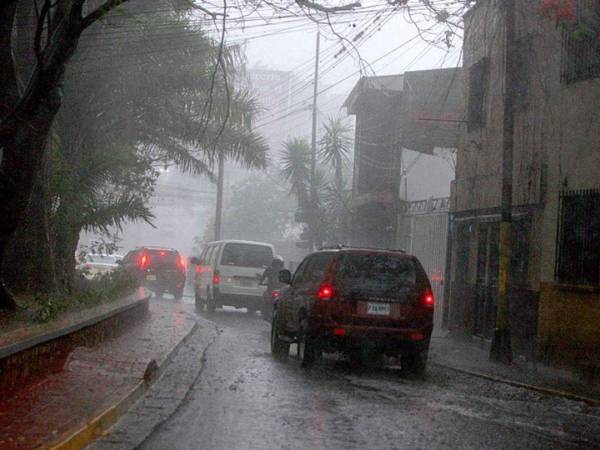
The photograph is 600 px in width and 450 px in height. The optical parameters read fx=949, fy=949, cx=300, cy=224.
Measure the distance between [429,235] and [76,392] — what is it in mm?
18721

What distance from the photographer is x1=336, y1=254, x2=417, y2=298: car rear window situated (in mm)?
12781

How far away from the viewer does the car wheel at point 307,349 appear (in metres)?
12.9

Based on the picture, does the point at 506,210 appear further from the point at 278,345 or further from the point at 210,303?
the point at 210,303

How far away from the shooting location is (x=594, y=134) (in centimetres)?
1438

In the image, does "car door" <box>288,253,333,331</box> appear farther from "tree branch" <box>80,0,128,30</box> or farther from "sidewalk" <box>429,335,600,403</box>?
"tree branch" <box>80,0,128,30</box>

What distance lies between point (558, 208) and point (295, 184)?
24.0 m

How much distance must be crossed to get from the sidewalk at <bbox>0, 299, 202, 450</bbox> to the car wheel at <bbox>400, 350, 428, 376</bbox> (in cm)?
325

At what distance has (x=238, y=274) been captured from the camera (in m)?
24.6

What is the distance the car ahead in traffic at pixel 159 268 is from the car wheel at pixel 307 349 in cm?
1912

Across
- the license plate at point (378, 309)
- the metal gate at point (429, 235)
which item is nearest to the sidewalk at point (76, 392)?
the license plate at point (378, 309)

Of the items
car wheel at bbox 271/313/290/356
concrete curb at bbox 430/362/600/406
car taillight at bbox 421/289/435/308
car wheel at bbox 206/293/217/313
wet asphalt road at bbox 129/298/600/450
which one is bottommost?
wet asphalt road at bbox 129/298/600/450

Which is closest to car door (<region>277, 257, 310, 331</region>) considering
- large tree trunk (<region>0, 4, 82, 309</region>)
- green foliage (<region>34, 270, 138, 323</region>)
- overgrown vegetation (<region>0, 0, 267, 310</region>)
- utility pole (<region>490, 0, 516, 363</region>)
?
green foliage (<region>34, 270, 138, 323</region>)

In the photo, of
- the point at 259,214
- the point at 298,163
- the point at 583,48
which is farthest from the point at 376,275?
the point at 259,214

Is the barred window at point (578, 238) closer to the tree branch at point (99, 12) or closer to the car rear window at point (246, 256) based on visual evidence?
Result: the tree branch at point (99, 12)
